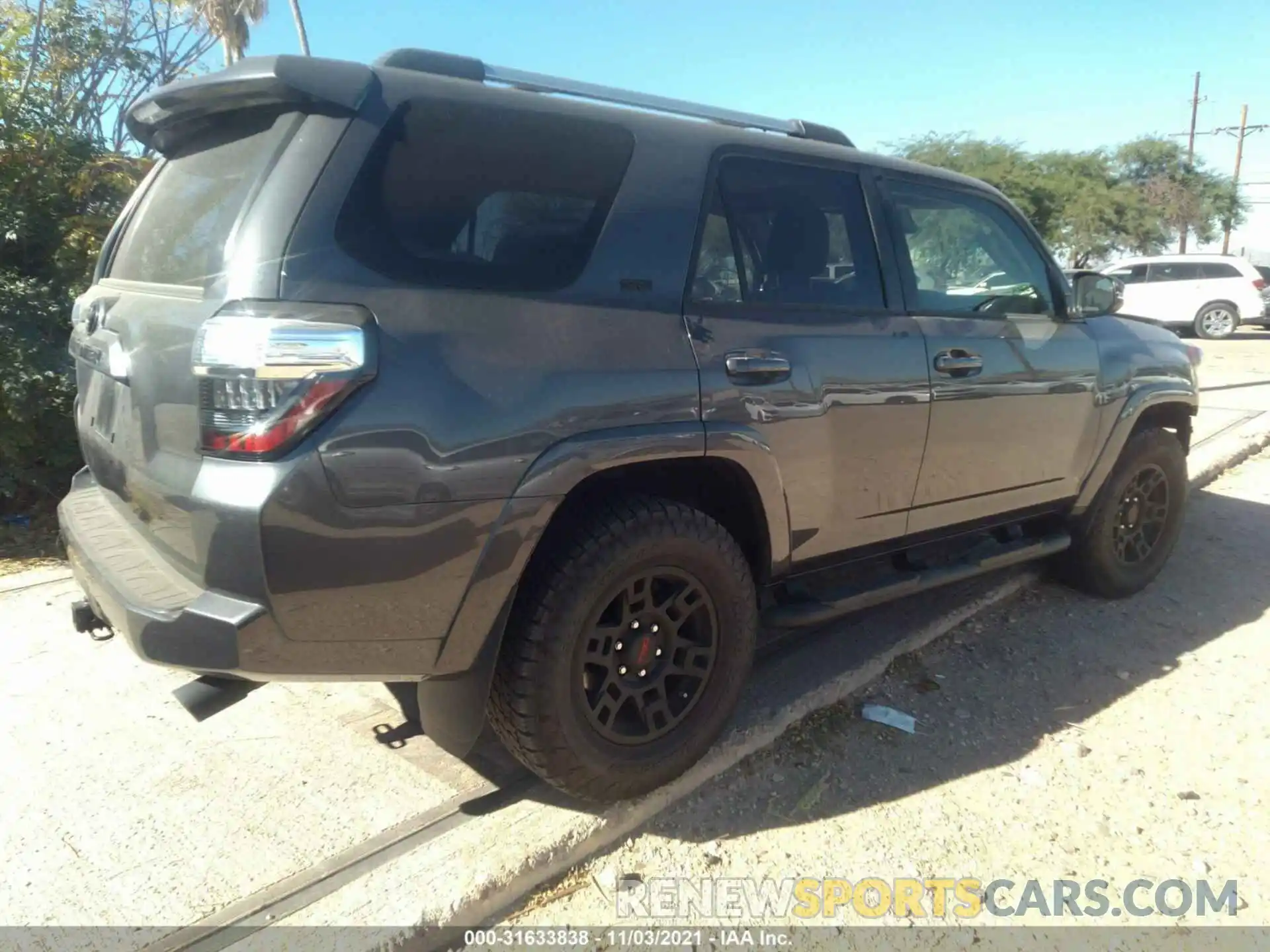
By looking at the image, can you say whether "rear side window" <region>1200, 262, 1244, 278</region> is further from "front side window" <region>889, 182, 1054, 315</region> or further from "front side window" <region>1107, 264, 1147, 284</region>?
"front side window" <region>889, 182, 1054, 315</region>

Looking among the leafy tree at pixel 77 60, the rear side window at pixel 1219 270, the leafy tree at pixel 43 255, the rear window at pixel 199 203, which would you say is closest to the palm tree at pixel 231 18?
the leafy tree at pixel 77 60

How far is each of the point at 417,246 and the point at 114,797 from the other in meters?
1.84

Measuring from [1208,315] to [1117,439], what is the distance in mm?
19352

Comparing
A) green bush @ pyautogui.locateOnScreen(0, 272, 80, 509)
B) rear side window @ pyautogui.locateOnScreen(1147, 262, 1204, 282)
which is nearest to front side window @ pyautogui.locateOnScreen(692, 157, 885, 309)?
green bush @ pyautogui.locateOnScreen(0, 272, 80, 509)

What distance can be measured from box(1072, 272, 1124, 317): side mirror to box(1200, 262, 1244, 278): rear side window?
1925 centimetres

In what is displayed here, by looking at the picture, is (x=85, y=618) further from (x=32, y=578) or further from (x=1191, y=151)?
(x=1191, y=151)

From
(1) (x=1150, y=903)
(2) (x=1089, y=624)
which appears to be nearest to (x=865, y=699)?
(1) (x=1150, y=903)

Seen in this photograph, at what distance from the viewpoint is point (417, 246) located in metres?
2.14

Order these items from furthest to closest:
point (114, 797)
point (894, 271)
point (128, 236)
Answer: point (894, 271), point (128, 236), point (114, 797)

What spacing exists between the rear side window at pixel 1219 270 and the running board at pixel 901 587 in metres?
19.5

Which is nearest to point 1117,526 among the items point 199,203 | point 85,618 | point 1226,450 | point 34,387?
point 1226,450

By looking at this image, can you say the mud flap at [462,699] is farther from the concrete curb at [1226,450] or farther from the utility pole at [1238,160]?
the utility pole at [1238,160]

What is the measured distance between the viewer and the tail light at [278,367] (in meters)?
1.94

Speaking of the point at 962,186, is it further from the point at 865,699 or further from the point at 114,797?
the point at 114,797
